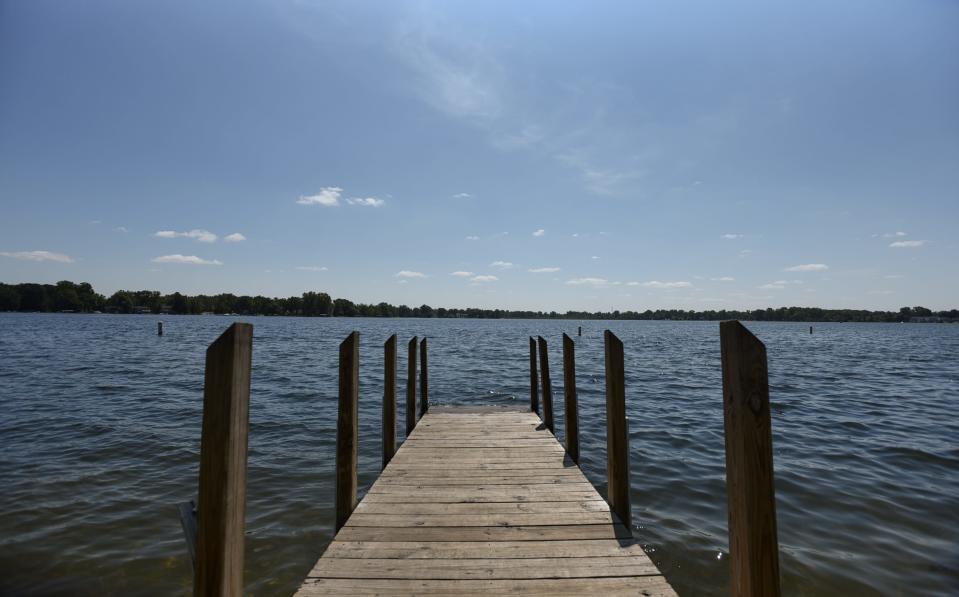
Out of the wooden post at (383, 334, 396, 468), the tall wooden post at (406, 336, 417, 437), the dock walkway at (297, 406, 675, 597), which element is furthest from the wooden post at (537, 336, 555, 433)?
the wooden post at (383, 334, 396, 468)

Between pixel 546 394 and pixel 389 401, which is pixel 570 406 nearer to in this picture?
pixel 546 394

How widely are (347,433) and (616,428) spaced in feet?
8.92

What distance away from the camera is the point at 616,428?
4609mm

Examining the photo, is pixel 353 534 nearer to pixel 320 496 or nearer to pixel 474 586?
pixel 474 586

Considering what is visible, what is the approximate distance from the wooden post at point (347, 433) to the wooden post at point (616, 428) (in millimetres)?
2538

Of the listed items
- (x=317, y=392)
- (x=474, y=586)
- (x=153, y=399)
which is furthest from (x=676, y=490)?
(x=153, y=399)

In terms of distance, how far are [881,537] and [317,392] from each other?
15044 mm

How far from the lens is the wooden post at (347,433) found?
4625mm

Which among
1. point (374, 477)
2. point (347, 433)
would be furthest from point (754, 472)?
point (374, 477)

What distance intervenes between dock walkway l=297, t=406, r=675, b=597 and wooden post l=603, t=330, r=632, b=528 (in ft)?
0.65

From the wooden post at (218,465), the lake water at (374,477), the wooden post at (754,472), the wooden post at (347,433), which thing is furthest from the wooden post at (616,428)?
the wooden post at (218,465)

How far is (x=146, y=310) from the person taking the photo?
152 m

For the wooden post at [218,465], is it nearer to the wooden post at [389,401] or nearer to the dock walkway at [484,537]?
the dock walkway at [484,537]

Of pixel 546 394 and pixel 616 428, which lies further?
pixel 546 394
